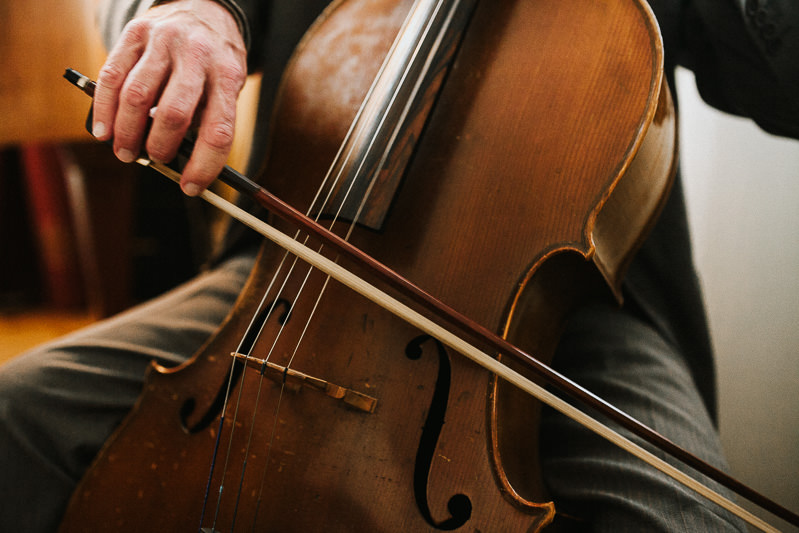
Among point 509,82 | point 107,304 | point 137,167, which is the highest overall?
point 509,82

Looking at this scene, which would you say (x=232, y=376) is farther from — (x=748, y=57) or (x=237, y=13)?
(x=748, y=57)

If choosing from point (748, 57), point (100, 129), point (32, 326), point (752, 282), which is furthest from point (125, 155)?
point (32, 326)

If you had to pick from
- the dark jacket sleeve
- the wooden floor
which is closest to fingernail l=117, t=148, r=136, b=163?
the dark jacket sleeve

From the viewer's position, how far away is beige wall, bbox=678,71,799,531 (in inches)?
32.4

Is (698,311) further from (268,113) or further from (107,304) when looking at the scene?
(107,304)

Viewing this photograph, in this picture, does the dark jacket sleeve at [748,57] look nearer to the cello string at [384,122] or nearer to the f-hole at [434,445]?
the cello string at [384,122]

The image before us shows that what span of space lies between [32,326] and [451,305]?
1.68 m

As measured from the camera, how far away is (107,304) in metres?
1.38

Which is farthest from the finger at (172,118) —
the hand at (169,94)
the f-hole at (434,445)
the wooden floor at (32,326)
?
the wooden floor at (32,326)

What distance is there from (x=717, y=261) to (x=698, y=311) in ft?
1.16

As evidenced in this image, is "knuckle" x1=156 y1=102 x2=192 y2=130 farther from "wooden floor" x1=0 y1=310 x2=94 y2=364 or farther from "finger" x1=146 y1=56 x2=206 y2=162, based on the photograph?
"wooden floor" x1=0 y1=310 x2=94 y2=364

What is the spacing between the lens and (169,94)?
417 mm

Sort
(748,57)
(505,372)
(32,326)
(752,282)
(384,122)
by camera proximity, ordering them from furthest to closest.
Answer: (32,326) → (752,282) → (748,57) → (384,122) → (505,372)

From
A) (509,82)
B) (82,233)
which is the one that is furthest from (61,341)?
→ (82,233)
